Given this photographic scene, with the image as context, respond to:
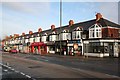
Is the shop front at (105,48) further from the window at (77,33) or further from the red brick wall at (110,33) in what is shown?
the window at (77,33)

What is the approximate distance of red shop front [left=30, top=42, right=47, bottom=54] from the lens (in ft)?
235

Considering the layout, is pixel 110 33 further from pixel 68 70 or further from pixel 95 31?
pixel 68 70

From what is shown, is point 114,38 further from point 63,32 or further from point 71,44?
point 63,32

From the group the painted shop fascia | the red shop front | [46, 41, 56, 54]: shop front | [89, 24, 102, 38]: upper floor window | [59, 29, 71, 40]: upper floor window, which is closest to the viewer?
the painted shop fascia

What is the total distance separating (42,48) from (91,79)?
60.9 meters

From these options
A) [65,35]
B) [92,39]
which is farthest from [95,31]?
[65,35]

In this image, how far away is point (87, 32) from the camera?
50.1 meters

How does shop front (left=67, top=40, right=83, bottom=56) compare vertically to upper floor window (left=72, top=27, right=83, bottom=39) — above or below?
below

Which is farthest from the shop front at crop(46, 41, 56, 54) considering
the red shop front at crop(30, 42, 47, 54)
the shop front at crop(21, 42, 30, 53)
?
the shop front at crop(21, 42, 30, 53)

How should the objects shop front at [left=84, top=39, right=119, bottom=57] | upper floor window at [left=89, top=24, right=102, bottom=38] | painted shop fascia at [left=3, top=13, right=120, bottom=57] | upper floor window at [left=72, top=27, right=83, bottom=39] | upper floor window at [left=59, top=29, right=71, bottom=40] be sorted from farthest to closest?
upper floor window at [left=59, top=29, right=71, bottom=40], upper floor window at [left=72, top=27, right=83, bottom=39], upper floor window at [left=89, top=24, right=102, bottom=38], painted shop fascia at [left=3, top=13, right=120, bottom=57], shop front at [left=84, top=39, right=119, bottom=57]

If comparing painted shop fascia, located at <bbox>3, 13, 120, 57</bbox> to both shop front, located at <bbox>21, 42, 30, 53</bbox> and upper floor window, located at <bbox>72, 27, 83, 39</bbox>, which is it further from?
shop front, located at <bbox>21, 42, 30, 53</bbox>

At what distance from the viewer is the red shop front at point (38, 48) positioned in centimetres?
7175

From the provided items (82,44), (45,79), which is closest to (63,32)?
(82,44)

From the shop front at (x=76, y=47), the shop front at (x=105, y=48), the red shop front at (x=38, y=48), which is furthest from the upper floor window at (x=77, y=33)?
the red shop front at (x=38, y=48)
